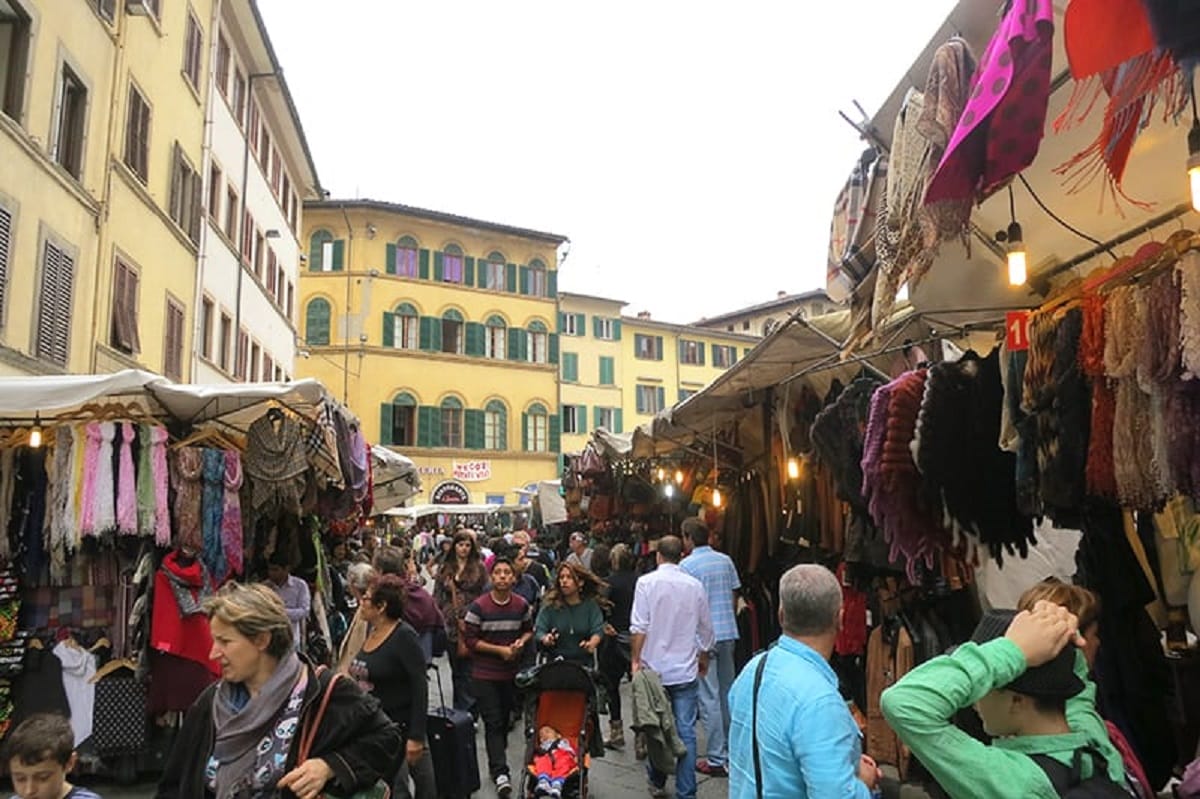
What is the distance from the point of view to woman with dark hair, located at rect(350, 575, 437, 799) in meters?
4.81

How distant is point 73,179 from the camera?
1234cm

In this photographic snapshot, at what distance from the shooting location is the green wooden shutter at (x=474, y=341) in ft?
121

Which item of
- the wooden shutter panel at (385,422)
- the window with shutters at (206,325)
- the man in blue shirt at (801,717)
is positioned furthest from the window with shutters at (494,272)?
the man in blue shirt at (801,717)

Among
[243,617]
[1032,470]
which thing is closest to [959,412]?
[1032,470]

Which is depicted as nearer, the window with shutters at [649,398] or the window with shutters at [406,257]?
the window with shutters at [406,257]

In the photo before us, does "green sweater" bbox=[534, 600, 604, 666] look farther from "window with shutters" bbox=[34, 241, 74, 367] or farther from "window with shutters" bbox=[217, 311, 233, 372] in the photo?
"window with shutters" bbox=[217, 311, 233, 372]

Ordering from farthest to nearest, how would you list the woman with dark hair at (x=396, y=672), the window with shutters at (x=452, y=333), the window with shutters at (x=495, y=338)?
the window with shutters at (x=495, y=338)
the window with shutters at (x=452, y=333)
the woman with dark hair at (x=396, y=672)

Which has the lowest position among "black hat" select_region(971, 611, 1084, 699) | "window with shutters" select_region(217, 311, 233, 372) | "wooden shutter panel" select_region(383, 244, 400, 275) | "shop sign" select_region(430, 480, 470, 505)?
"black hat" select_region(971, 611, 1084, 699)

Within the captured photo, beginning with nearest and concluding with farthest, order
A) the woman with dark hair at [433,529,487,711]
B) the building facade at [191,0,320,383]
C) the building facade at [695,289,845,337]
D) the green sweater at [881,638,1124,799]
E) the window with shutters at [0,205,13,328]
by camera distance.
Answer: the green sweater at [881,638,1124,799] < the woman with dark hair at [433,529,487,711] < the window with shutters at [0,205,13,328] < the building facade at [191,0,320,383] < the building facade at [695,289,845,337]

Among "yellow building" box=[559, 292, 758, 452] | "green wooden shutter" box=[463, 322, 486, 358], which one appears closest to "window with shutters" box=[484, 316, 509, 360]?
"green wooden shutter" box=[463, 322, 486, 358]

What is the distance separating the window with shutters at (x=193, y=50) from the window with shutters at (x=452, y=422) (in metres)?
19.8

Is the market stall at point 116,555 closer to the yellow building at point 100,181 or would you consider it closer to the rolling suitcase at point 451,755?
the rolling suitcase at point 451,755

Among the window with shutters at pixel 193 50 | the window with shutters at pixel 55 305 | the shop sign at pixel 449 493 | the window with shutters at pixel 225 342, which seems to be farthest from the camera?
the shop sign at pixel 449 493

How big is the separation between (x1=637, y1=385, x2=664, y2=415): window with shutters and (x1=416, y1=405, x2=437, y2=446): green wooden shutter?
43.8 ft
